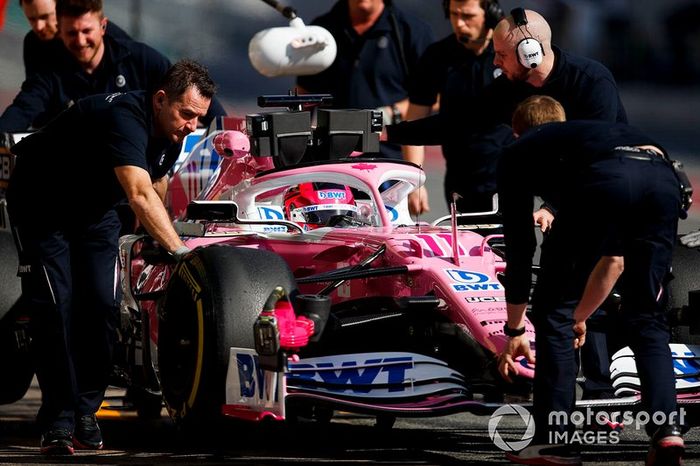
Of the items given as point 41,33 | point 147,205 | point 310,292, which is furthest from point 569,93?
point 41,33

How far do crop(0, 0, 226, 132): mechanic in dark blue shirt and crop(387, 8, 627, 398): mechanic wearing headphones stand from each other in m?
1.77

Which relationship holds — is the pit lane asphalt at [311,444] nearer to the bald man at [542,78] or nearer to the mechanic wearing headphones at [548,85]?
the mechanic wearing headphones at [548,85]

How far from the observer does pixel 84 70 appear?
1012 cm

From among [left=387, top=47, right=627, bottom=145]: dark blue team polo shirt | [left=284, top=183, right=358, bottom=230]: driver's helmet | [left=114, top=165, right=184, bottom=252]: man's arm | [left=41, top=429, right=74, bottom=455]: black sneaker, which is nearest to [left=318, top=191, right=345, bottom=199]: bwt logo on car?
[left=284, top=183, right=358, bottom=230]: driver's helmet

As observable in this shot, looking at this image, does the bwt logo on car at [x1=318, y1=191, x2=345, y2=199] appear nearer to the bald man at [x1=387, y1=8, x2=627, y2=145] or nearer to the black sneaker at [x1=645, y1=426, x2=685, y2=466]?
the bald man at [x1=387, y1=8, x2=627, y2=145]

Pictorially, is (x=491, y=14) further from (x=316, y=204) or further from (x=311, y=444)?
(x=311, y=444)

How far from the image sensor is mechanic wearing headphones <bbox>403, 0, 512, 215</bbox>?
10.3 metres

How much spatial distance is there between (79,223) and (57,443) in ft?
3.47

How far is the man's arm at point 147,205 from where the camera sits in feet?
24.6

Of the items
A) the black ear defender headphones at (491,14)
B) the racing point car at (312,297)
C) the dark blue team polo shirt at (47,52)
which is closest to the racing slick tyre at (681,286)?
the racing point car at (312,297)

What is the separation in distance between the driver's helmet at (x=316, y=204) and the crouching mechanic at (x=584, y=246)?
221cm

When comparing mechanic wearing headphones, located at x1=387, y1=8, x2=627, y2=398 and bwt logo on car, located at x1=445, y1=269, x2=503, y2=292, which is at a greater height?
mechanic wearing headphones, located at x1=387, y1=8, x2=627, y2=398

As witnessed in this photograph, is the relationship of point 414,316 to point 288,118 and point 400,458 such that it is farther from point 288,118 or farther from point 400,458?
point 288,118

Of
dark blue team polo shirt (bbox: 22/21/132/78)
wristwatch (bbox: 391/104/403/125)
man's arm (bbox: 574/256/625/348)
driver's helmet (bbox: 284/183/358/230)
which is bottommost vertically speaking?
man's arm (bbox: 574/256/625/348)
